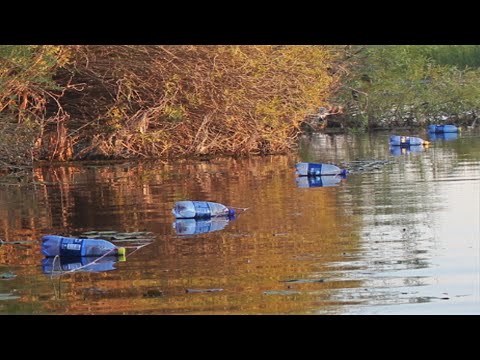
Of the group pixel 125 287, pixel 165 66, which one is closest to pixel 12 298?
pixel 125 287

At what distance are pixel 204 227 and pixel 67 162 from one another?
616 inches

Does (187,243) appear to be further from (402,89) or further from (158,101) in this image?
(402,89)

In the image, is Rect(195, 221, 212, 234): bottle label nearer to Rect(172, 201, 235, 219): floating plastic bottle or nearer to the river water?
the river water

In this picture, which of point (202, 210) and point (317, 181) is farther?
point (317, 181)

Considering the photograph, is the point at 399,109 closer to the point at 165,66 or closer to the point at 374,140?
the point at 374,140

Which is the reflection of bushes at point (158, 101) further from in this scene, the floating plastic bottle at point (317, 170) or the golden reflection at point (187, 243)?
the floating plastic bottle at point (317, 170)

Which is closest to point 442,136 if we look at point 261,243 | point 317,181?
point 317,181

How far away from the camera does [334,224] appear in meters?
15.1

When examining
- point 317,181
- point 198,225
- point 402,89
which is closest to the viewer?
point 198,225

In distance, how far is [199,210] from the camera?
16375mm

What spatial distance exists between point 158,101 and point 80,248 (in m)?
18.2

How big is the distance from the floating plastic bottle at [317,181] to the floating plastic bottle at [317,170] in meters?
0.19

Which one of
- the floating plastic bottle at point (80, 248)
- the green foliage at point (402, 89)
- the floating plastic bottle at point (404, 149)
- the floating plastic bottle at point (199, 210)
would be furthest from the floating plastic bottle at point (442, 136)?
the floating plastic bottle at point (80, 248)

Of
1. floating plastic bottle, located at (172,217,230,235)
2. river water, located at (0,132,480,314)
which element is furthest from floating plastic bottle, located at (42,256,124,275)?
floating plastic bottle, located at (172,217,230,235)
